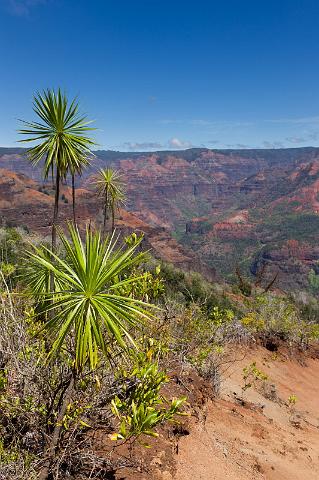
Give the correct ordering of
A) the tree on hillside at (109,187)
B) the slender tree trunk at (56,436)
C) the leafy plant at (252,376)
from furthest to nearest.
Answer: the tree on hillside at (109,187), the leafy plant at (252,376), the slender tree trunk at (56,436)

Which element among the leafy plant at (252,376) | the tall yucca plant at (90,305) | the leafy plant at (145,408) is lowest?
the leafy plant at (252,376)

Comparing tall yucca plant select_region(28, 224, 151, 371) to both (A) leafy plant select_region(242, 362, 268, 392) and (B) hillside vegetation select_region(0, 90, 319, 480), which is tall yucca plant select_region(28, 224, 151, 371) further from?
(A) leafy plant select_region(242, 362, 268, 392)

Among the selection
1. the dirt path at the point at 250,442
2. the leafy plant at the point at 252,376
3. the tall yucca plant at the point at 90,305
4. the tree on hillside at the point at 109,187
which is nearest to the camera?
the tall yucca plant at the point at 90,305

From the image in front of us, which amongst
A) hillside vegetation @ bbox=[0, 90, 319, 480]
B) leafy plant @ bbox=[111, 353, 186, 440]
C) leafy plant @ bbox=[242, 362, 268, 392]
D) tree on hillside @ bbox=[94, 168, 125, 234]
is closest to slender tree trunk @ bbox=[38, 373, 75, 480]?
hillside vegetation @ bbox=[0, 90, 319, 480]

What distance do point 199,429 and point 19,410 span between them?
3990 mm

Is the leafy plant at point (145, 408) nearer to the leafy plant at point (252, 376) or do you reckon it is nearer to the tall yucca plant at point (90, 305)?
the tall yucca plant at point (90, 305)

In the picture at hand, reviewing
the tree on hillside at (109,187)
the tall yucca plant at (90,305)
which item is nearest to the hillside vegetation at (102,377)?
the tall yucca plant at (90,305)

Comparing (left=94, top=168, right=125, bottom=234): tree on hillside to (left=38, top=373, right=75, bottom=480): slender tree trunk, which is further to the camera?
(left=94, top=168, right=125, bottom=234): tree on hillside

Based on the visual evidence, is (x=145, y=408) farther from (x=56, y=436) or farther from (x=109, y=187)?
(x=109, y=187)

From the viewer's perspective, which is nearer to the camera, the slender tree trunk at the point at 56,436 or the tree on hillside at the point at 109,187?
the slender tree trunk at the point at 56,436

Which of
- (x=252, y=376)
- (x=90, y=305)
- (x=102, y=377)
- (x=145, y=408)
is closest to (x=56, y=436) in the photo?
(x=102, y=377)

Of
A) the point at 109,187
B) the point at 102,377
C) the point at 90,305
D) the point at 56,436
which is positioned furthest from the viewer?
the point at 109,187

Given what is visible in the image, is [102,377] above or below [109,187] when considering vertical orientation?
below

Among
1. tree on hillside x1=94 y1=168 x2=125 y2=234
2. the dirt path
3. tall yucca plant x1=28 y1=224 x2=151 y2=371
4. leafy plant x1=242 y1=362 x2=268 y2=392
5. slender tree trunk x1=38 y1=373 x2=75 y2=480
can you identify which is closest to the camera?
tall yucca plant x1=28 y1=224 x2=151 y2=371
